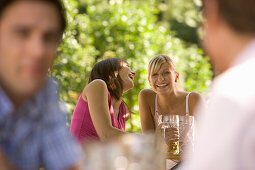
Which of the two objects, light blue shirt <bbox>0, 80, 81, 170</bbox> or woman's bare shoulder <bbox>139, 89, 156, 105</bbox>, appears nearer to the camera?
light blue shirt <bbox>0, 80, 81, 170</bbox>

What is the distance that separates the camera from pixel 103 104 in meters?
3.06

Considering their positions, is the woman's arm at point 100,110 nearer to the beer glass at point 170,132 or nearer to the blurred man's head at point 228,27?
the beer glass at point 170,132

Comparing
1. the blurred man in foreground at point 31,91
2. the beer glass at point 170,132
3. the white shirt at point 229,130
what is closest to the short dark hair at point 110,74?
the beer glass at point 170,132

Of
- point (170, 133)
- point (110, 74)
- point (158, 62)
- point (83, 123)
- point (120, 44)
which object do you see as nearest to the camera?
point (170, 133)

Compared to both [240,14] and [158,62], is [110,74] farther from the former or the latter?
[240,14]

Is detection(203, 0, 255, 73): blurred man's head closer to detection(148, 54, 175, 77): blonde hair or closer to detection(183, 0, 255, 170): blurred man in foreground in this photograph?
detection(183, 0, 255, 170): blurred man in foreground

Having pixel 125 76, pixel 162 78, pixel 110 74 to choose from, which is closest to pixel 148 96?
pixel 162 78

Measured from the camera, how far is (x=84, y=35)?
6207 millimetres

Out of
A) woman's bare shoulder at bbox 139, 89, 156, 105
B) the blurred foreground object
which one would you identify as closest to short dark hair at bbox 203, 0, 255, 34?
the blurred foreground object

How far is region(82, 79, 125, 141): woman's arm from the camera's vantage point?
9.91ft

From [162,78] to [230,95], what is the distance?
269 cm

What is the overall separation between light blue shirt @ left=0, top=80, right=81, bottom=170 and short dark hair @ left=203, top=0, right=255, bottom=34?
484mm

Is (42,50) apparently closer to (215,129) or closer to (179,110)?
(215,129)

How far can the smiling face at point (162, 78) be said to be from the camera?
355 centimetres
